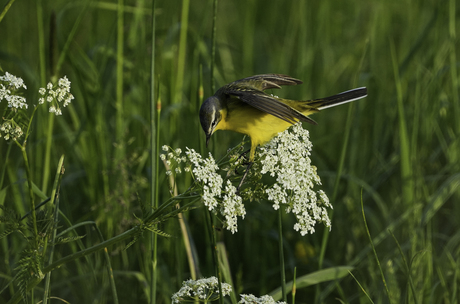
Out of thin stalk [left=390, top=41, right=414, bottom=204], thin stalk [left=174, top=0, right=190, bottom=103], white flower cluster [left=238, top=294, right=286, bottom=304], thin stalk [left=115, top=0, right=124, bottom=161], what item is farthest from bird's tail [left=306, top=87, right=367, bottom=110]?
thin stalk [left=115, top=0, right=124, bottom=161]

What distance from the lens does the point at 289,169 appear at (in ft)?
6.29

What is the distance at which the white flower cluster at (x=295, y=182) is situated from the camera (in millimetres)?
1877

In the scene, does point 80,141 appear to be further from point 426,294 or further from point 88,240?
point 426,294

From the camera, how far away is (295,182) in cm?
188

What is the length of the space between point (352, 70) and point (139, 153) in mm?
2772

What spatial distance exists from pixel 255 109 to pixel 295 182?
76cm

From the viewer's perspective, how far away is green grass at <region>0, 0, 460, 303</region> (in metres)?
2.93

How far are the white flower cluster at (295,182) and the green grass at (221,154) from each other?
1.79 feet

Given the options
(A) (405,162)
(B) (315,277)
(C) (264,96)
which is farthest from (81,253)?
(A) (405,162)

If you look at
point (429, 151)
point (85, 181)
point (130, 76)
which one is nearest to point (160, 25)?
point (130, 76)

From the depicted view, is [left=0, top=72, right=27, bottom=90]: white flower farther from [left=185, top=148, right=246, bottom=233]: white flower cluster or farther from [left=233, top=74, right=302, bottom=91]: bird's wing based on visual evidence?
[left=233, top=74, right=302, bottom=91]: bird's wing

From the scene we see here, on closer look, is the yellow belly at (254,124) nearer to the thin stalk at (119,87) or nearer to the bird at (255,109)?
the bird at (255,109)

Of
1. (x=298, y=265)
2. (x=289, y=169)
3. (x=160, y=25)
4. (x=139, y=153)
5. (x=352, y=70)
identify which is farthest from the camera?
(x=352, y=70)

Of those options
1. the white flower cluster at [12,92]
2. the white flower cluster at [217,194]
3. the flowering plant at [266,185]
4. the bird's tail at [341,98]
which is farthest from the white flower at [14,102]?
the bird's tail at [341,98]
